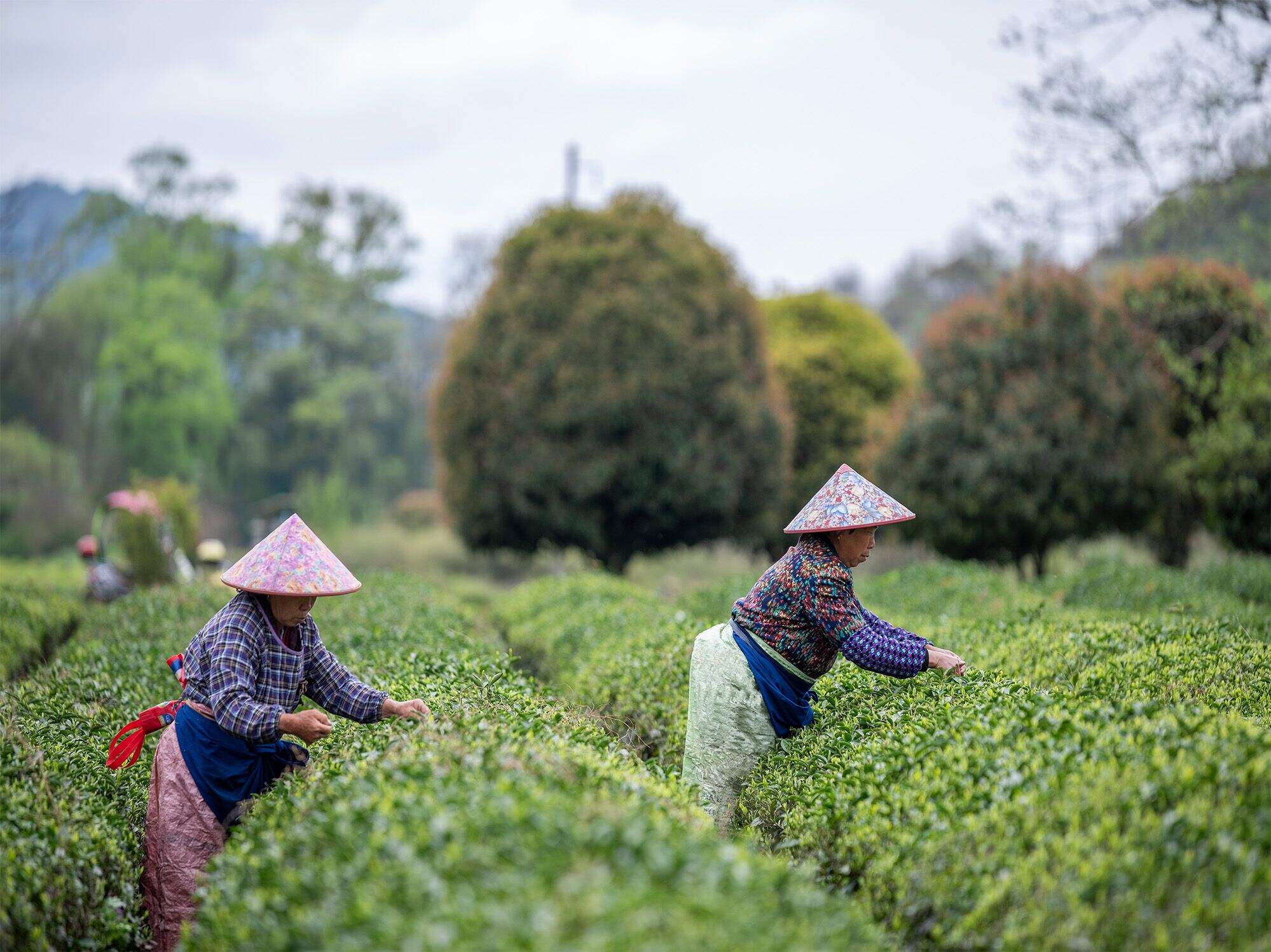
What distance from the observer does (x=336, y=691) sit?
5.19m

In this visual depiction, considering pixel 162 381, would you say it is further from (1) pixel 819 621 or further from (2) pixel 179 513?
(1) pixel 819 621

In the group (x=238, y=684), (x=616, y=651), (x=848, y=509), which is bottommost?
(x=616, y=651)

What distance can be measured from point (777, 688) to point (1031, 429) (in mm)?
11502

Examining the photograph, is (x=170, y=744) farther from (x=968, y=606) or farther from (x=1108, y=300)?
(x=1108, y=300)

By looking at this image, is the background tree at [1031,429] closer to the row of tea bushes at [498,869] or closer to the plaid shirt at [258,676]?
the plaid shirt at [258,676]

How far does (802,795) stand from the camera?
4863 mm

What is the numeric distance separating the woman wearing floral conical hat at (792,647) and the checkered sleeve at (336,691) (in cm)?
166

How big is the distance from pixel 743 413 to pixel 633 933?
15423mm

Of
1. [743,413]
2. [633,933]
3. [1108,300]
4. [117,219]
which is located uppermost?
[117,219]

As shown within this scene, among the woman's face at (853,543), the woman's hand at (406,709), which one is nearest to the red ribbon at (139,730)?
the woman's hand at (406,709)

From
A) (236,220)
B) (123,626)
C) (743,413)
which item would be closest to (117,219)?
(236,220)

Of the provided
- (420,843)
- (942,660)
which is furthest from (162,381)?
(420,843)

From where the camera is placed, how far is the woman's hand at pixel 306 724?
470cm

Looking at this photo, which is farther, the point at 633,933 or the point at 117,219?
the point at 117,219
